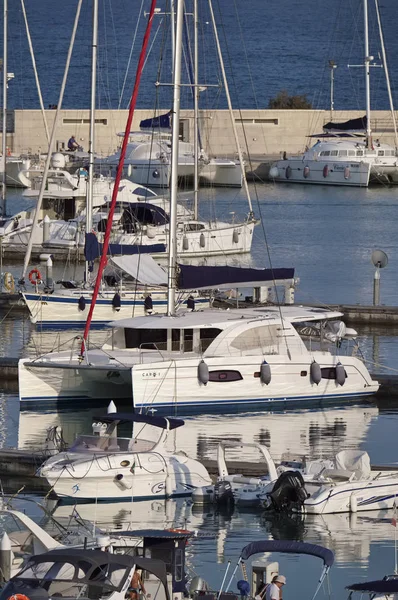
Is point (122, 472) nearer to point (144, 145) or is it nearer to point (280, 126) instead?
point (144, 145)

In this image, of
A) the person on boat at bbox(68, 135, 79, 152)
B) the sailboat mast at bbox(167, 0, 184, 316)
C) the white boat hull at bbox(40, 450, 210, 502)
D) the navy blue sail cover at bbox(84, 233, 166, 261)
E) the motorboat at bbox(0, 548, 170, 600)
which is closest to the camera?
the motorboat at bbox(0, 548, 170, 600)

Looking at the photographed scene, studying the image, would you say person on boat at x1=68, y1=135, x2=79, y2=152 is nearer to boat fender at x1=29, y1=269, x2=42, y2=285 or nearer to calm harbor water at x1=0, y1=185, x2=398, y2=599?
calm harbor water at x1=0, y1=185, x2=398, y2=599

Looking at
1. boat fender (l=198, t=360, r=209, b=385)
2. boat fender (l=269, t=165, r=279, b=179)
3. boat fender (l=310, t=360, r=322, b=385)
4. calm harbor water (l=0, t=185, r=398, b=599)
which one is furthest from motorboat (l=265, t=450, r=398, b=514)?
boat fender (l=269, t=165, r=279, b=179)

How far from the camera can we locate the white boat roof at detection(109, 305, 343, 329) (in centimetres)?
2986

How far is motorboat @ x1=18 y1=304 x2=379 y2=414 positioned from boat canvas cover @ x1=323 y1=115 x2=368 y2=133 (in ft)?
157

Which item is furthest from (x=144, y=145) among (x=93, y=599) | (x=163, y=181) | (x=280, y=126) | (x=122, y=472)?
(x=93, y=599)

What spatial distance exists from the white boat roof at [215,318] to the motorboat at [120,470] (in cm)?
574

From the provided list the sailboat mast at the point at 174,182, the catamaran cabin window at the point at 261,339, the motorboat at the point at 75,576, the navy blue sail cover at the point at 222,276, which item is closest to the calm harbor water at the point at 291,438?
the catamaran cabin window at the point at 261,339

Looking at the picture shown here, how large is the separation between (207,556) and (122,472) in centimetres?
295

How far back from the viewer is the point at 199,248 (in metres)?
48.1

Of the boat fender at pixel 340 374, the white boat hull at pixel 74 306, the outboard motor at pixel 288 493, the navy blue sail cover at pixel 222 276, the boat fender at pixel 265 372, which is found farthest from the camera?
the white boat hull at pixel 74 306

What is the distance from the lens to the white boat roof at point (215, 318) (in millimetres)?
29859

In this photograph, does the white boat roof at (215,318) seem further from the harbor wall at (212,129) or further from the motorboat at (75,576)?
the harbor wall at (212,129)

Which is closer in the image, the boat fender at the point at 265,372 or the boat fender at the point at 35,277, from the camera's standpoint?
the boat fender at the point at 265,372
